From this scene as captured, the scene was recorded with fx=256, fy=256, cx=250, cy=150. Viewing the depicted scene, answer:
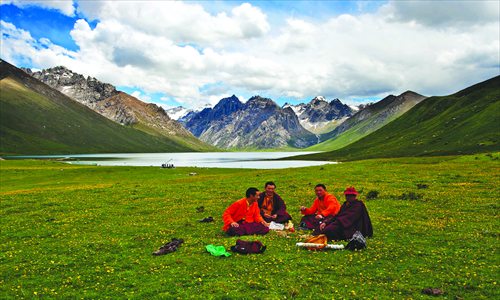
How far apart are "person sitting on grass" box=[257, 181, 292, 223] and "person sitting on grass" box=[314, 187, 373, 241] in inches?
141

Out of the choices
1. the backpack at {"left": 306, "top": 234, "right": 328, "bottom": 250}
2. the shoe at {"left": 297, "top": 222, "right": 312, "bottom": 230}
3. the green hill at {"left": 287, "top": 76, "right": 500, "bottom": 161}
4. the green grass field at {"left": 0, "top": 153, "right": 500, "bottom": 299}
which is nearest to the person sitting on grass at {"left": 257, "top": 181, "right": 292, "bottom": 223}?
the shoe at {"left": 297, "top": 222, "right": 312, "bottom": 230}

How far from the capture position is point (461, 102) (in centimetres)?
19838

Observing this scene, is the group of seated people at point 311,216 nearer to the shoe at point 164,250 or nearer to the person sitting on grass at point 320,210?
the person sitting on grass at point 320,210

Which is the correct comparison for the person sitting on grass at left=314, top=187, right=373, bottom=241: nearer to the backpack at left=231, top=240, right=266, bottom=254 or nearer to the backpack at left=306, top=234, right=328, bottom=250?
the backpack at left=306, top=234, right=328, bottom=250

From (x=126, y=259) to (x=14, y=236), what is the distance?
33.2ft

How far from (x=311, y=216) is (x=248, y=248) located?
258 inches

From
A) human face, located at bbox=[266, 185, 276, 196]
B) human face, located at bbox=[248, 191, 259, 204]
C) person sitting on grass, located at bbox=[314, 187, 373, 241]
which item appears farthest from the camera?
human face, located at bbox=[266, 185, 276, 196]

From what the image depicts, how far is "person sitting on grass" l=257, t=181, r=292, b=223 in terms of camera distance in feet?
57.7

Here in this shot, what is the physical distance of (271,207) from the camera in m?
18.2

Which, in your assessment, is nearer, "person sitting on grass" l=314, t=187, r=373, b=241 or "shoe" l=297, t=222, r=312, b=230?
"person sitting on grass" l=314, t=187, r=373, b=241

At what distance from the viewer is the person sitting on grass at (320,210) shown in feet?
54.9

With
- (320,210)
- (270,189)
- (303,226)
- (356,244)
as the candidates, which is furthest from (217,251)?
(320,210)

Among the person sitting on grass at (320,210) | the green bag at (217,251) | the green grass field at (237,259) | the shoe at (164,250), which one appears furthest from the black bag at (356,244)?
the shoe at (164,250)

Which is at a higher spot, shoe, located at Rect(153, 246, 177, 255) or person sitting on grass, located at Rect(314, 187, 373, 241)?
person sitting on grass, located at Rect(314, 187, 373, 241)
